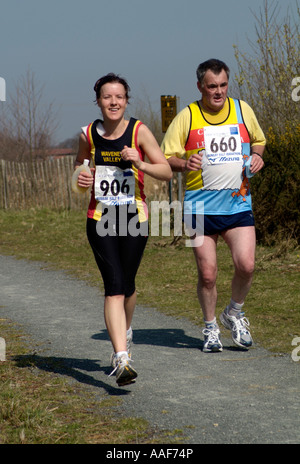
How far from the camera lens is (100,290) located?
9906mm

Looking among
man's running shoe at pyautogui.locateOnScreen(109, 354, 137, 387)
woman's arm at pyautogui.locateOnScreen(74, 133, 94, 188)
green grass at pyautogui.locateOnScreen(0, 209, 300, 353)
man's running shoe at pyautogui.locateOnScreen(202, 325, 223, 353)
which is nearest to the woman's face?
woman's arm at pyautogui.locateOnScreen(74, 133, 94, 188)

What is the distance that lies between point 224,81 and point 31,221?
13.9 meters

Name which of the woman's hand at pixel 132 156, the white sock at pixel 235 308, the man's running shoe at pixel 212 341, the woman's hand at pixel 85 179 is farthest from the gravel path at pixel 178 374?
the woman's hand at pixel 132 156

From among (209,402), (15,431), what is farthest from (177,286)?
(15,431)

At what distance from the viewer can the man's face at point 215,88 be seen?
20.2 ft

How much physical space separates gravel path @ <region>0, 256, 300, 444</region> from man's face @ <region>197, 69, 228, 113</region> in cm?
193

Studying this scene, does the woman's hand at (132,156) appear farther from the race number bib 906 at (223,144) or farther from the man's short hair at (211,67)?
the man's short hair at (211,67)

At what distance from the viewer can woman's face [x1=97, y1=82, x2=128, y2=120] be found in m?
5.47

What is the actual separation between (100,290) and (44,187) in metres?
14.4

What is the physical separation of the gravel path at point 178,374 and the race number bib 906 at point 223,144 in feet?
4.95

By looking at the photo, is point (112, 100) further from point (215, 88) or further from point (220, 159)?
point (220, 159)

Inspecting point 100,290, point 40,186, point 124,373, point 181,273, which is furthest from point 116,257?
point 40,186

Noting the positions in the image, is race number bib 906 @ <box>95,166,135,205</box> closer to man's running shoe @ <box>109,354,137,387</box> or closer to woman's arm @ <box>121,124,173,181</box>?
woman's arm @ <box>121,124,173,181</box>

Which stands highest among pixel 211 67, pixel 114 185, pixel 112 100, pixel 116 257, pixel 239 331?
pixel 211 67
